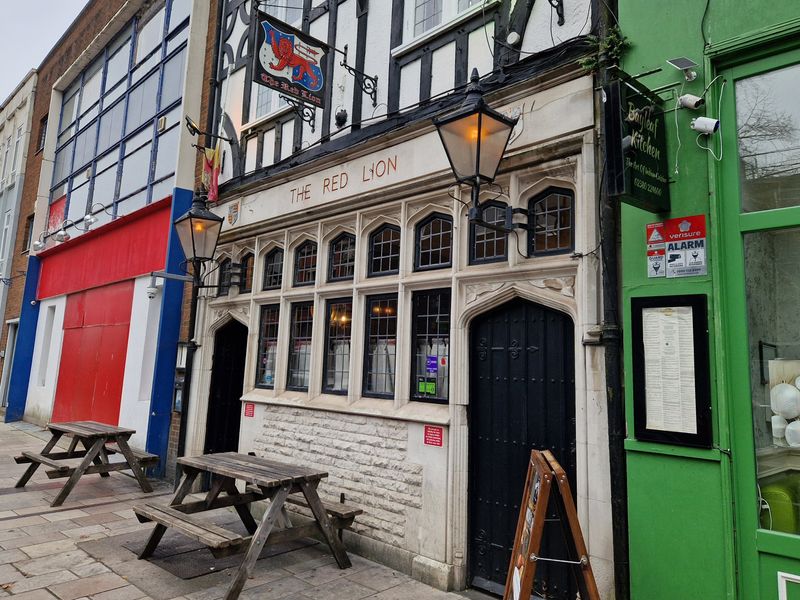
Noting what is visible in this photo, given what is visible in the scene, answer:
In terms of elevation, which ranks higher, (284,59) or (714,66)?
(284,59)

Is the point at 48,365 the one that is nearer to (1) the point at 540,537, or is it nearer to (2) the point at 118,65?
(2) the point at 118,65

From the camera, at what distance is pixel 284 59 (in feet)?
20.6

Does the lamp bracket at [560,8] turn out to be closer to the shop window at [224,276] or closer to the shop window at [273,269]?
the shop window at [273,269]

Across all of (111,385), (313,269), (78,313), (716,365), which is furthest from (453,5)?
(78,313)

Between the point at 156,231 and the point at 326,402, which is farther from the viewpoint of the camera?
the point at 156,231

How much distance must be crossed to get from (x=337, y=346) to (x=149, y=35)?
393 inches

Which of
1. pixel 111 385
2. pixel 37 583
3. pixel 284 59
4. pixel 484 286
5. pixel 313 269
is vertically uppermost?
pixel 284 59

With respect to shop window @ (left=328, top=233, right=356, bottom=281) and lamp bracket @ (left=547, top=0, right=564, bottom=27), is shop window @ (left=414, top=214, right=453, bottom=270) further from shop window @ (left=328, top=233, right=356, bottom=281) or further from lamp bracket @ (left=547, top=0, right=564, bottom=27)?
lamp bracket @ (left=547, top=0, right=564, bottom=27)

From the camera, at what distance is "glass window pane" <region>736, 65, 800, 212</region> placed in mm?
3445

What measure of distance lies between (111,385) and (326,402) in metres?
6.36

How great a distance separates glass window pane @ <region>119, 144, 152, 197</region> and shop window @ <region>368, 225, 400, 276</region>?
6932 millimetres

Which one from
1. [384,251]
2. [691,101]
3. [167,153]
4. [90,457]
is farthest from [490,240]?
[167,153]

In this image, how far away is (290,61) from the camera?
6.35 metres

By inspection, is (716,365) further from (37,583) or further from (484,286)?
(37,583)
